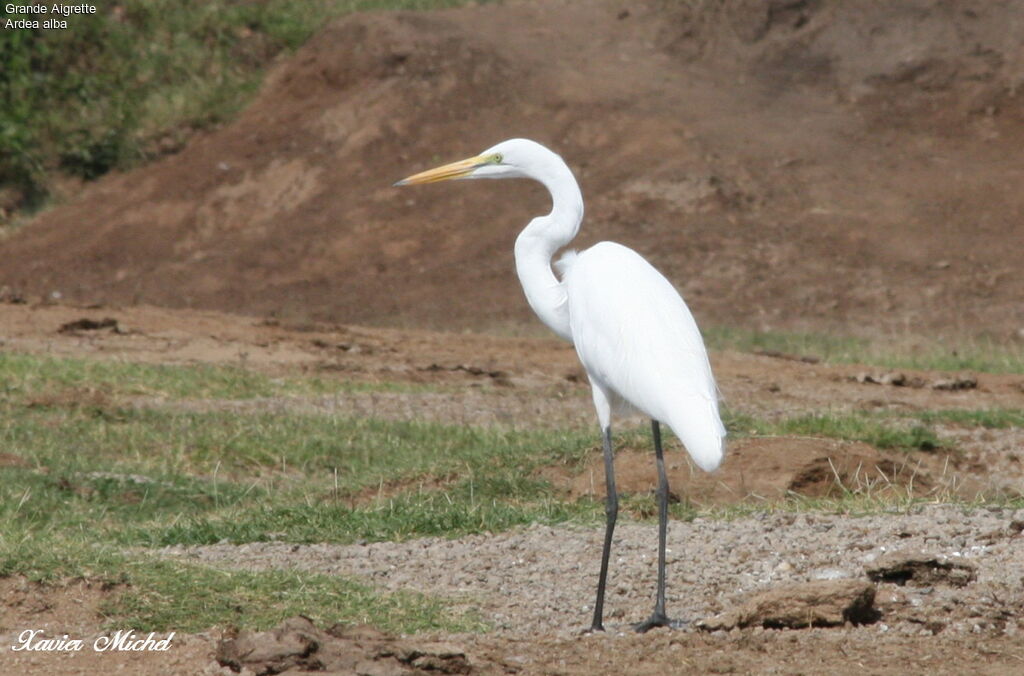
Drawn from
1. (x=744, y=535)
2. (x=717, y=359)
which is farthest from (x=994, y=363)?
(x=744, y=535)

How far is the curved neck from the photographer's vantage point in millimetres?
5207

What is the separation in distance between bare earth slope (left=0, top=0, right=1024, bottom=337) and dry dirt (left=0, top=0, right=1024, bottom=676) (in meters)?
0.04

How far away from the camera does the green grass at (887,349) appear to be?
34.5 ft

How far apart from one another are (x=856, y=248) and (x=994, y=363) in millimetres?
3114

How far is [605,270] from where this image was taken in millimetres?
A: 4957

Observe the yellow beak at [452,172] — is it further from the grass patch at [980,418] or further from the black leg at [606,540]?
the grass patch at [980,418]

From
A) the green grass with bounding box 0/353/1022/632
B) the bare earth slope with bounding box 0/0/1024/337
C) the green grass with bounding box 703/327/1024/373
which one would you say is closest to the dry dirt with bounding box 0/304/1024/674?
the green grass with bounding box 0/353/1022/632

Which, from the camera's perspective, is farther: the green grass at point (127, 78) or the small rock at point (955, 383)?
the green grass at point (127, 78)

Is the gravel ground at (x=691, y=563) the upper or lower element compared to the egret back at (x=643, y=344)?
lower

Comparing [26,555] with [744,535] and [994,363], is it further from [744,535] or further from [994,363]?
[994,363]

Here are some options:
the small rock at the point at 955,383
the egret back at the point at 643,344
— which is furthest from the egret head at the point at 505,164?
the small rock at the point at 955,383

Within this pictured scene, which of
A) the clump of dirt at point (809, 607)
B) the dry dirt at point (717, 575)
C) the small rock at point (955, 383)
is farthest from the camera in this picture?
the small rock at point (955, 383)

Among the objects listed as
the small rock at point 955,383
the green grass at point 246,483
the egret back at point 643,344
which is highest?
the egret back at point 643,344
